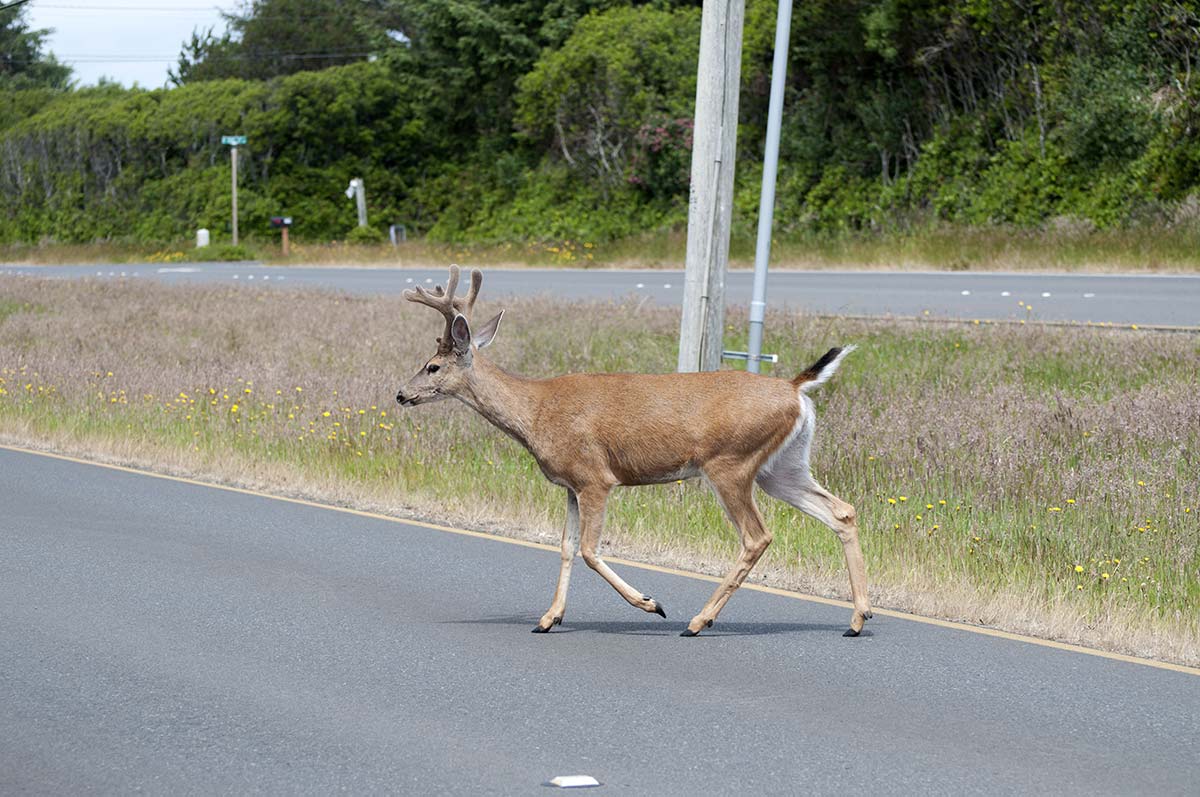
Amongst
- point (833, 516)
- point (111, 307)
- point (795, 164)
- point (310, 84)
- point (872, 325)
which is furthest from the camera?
point (310, 84)

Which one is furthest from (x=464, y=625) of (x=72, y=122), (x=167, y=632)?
(x=72, y=122)

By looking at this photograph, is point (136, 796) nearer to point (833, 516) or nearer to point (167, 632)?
point (167, 632)

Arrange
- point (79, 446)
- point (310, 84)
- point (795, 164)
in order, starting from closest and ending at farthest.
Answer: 1. point (79, 446)
2. point (795, 164)
3. point (310, 84)

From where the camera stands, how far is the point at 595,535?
27.3 ft

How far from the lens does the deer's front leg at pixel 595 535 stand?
26.9ft

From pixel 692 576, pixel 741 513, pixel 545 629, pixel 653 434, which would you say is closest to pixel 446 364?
pixel 653 434

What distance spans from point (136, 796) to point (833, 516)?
155 inches

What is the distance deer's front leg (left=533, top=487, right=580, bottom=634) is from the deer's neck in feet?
1.41

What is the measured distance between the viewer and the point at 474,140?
56.3 metres

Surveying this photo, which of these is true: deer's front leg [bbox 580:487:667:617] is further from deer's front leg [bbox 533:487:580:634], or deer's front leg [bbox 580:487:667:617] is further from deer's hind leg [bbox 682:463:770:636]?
deer's hind leg [bbox 682:463:770:636]

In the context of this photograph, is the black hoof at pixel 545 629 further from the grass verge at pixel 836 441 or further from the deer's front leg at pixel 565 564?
the grass verge at pixel 836 441

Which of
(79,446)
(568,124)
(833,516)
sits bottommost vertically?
(79,446)

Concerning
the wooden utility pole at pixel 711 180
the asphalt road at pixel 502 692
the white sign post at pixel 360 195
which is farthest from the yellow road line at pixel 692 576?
the white sign post at pixel 360 195

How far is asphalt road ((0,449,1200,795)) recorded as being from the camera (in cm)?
617
